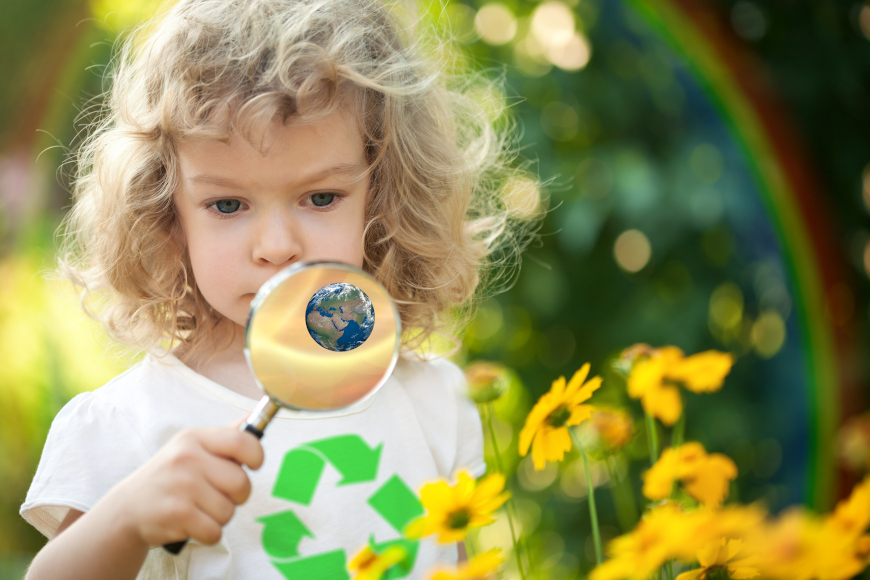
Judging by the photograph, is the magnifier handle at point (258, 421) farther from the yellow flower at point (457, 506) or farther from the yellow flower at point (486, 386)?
the yellow flower at point (486, 386)

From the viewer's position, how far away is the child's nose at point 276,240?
85 centimetres

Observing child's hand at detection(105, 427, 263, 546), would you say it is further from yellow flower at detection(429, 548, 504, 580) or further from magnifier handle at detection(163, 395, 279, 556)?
yellow flower at detection(429, 548, 504, 580)

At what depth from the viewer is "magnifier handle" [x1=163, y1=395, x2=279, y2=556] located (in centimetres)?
61

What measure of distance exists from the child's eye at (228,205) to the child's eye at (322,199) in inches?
3.7

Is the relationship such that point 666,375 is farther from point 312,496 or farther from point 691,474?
point 312,496

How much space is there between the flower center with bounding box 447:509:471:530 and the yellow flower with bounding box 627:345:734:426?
0.22 meters

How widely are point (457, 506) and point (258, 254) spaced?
39cm

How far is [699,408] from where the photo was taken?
5.89 ft

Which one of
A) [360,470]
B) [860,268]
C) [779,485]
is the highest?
[860,268]

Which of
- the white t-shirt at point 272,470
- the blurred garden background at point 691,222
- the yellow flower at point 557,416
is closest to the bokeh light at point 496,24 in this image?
the blurred garden background at point 691,222

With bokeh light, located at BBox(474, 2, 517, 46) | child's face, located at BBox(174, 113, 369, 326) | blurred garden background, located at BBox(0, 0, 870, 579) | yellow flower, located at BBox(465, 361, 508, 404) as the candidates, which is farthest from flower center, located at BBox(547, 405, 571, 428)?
bokeh light, located at BBox(474, 2, 517, 46)

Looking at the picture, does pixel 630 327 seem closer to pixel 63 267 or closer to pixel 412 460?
pixel 412 460

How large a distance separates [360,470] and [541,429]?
0.37 m

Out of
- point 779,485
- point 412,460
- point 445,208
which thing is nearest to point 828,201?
point 779,485
